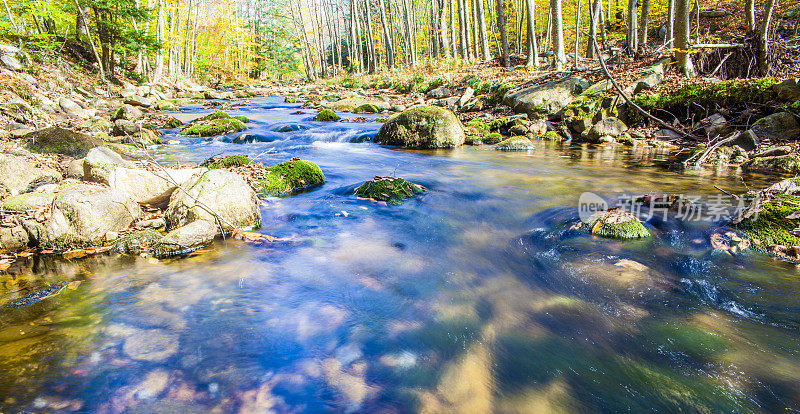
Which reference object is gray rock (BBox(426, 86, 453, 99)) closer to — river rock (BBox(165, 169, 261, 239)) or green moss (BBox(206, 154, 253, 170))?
green moss (BBox(206, 154, 253, 170))

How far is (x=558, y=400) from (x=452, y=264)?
1.80 m

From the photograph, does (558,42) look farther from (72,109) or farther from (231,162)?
(72,109)

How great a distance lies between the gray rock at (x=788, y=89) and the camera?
23.8 ft

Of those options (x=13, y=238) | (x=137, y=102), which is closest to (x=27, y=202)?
(x=13, y=238)

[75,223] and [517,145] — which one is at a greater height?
[517,145]

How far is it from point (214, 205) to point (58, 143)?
17.3 ft

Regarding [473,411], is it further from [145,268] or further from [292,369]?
[145,268]

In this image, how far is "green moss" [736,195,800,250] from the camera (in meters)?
3.49

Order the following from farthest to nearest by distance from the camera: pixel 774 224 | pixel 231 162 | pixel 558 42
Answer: pixel 558 42 < pixel 231 162 < pixel 774 224

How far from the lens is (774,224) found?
3.64m

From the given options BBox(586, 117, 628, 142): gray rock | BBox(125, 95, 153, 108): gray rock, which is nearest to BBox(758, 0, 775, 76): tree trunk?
BBox(586, 117, 628, 142): gray rock

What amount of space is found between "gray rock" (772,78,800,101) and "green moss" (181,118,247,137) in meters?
13.9

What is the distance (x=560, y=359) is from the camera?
2.34 m

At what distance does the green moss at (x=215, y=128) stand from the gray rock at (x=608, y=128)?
10981 millimetres
